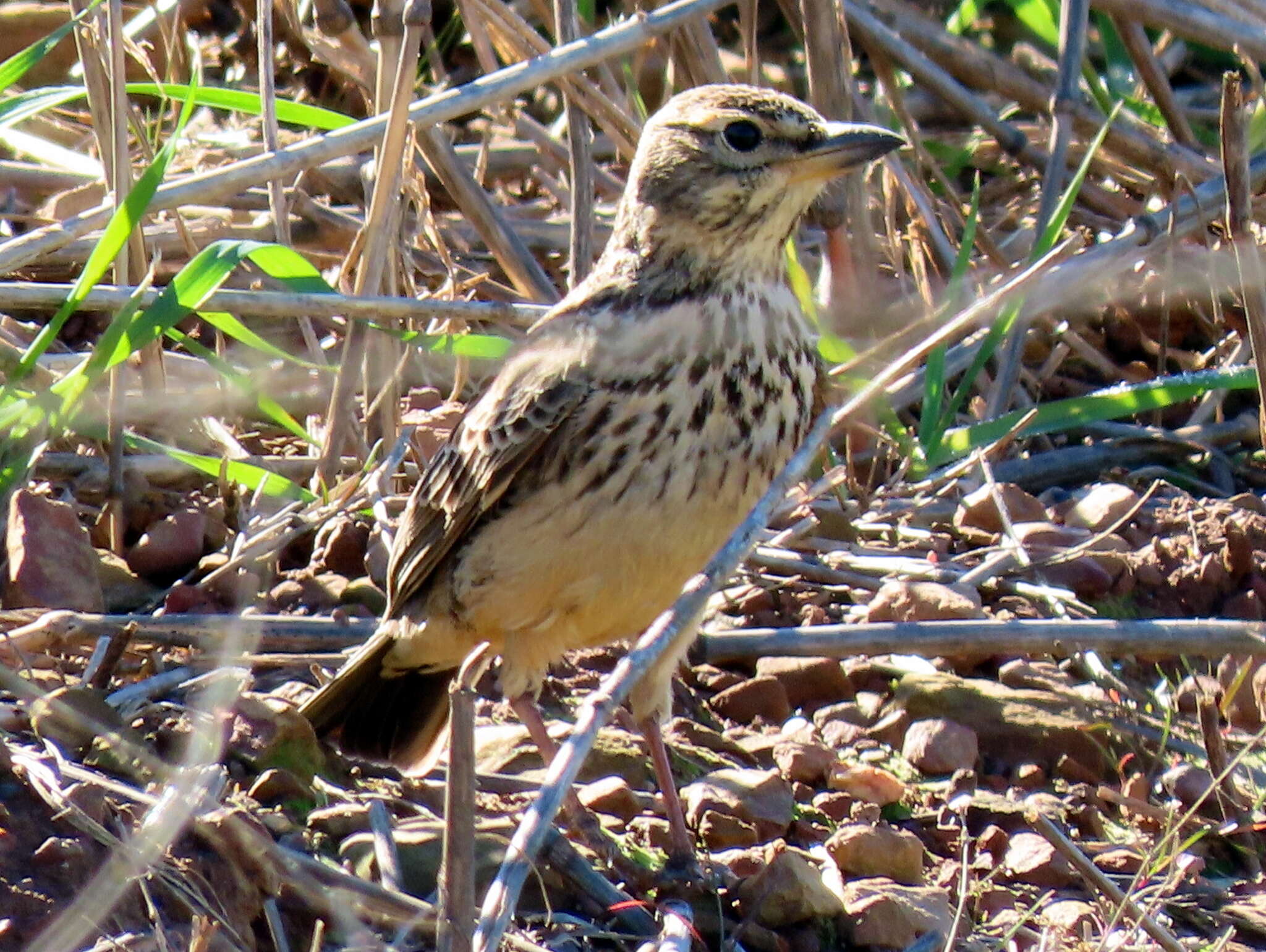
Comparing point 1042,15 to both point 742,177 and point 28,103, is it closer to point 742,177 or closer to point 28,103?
point 742,177

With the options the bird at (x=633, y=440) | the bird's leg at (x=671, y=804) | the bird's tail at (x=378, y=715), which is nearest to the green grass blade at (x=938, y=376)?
the bird at (x=633, y=440)

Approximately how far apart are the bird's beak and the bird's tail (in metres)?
1.32

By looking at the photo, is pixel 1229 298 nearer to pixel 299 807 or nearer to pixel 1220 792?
pixel 1220 792

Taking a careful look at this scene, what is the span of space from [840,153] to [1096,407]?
1398 mm

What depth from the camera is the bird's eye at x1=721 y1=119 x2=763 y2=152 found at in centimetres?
362

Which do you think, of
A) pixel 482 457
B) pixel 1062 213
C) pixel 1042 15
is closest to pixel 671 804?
pixel 482 457

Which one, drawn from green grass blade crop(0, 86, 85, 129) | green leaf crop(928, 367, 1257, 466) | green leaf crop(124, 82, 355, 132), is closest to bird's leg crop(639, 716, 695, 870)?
green leaf crop(928, 367, 1257, 466)

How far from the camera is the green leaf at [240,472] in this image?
4.11 meters

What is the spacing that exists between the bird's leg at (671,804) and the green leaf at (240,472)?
1054mm

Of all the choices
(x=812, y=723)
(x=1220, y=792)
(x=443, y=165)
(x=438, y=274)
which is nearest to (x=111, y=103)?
(x=443, y=165)

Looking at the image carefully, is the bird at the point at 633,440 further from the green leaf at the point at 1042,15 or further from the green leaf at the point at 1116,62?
Result: the green leaf at the point at 1116,62

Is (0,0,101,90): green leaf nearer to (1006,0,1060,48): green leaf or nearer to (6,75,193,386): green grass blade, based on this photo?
(6,75,193,386): green grass blade

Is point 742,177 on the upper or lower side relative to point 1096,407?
upper

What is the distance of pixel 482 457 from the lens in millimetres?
3693
